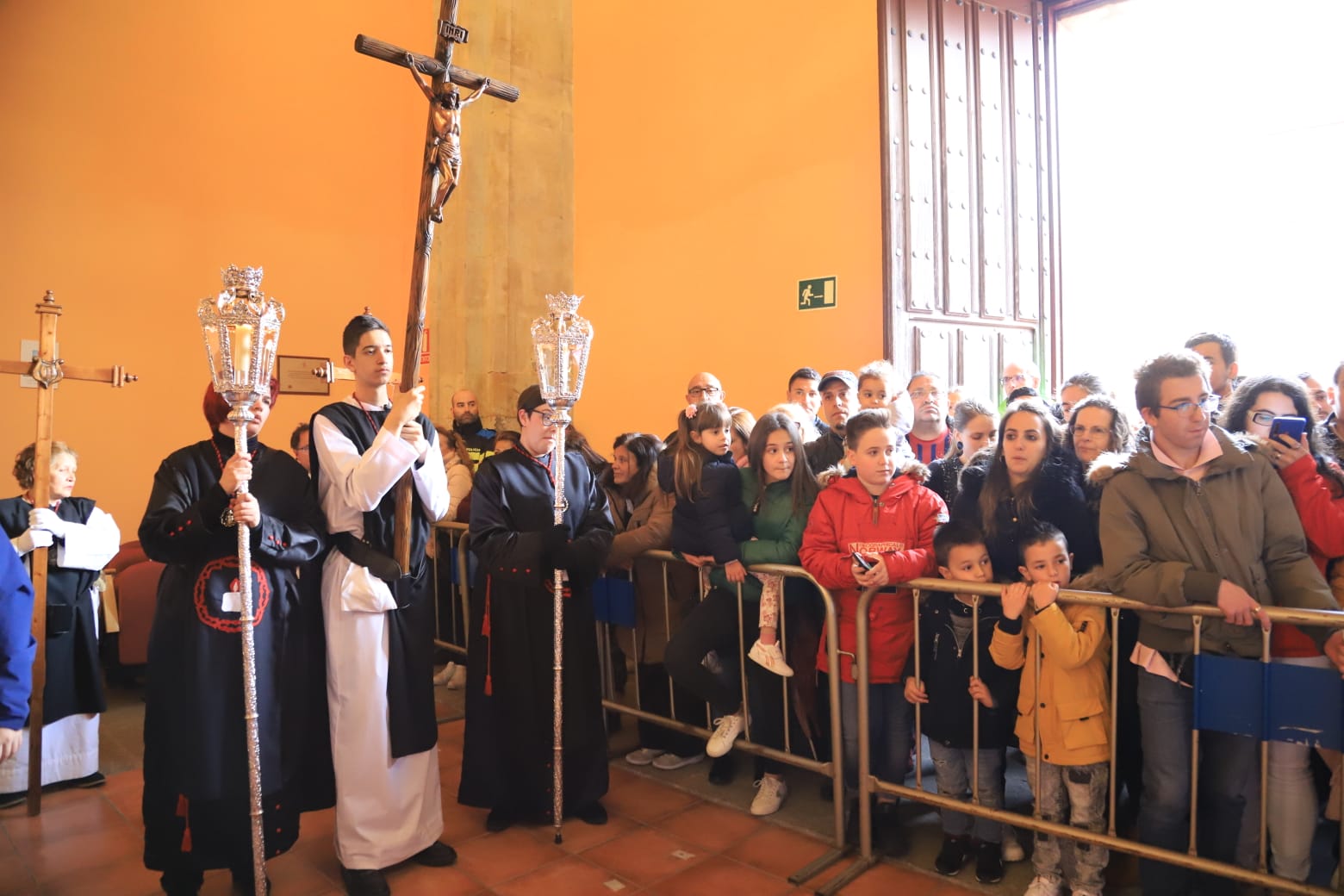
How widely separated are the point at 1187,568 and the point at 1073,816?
0.87 m

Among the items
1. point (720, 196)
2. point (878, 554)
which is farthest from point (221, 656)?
point (720, 196)

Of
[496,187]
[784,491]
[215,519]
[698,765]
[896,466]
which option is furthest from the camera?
[496,187]

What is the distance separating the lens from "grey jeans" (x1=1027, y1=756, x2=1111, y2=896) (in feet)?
8.86

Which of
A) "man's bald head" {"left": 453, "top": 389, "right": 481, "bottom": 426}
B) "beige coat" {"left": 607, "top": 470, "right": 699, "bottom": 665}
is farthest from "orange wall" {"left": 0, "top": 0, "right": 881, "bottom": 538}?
"beige coat" {"left": 607, "top": 470, "right": 699, "bottom": 665}

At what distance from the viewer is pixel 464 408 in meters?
7.04

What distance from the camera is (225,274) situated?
Answer: 273 centimetres

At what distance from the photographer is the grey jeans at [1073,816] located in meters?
2.70

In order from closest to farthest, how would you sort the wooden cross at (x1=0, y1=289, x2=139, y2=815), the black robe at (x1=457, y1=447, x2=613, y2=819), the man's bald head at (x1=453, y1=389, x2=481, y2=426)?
the black robe at (x1=457, y1=447, x2=613, y2=819) < the wooden cross at (x1=0, y1=289, x2=139, y2=815) < the man's bald head at (x1=453, y1=389, x2=481, y2=426)

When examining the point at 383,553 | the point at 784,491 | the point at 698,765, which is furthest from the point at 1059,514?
the point at 383,553

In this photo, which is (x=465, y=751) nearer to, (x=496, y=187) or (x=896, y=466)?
(x=896, y=466)

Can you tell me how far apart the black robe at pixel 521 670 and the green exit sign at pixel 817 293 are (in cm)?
330

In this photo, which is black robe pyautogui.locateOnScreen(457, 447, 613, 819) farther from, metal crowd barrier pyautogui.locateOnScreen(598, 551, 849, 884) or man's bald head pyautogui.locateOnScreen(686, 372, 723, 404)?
man's bald head pyautogui.locateOnScreen(686, 372, 723, 404)

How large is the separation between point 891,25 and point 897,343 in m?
2.08

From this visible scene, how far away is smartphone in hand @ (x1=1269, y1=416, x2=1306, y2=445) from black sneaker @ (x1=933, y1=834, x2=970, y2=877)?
1647mm
